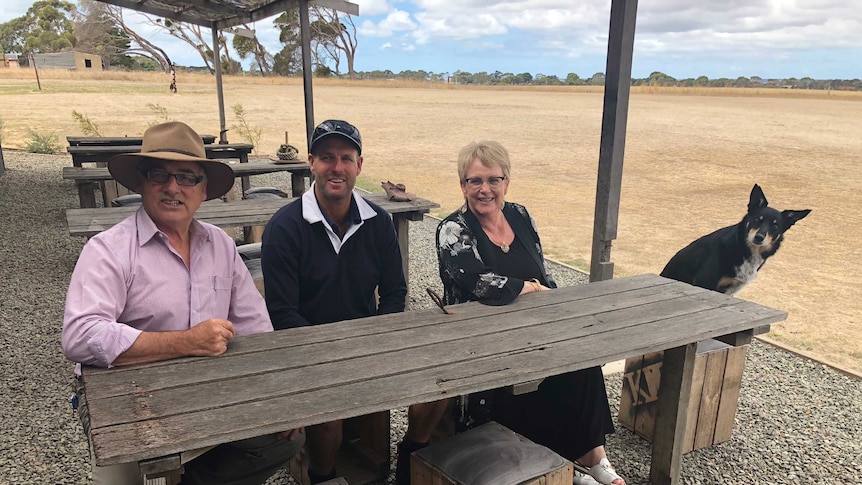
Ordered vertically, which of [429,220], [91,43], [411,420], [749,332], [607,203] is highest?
[91,43]

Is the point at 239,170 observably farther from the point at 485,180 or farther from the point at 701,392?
the point at 701,392

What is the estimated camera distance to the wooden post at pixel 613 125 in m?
3.22

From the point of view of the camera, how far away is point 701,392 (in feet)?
9.05

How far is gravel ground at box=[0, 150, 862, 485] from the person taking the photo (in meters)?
2.65

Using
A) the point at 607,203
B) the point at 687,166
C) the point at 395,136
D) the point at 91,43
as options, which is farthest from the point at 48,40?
the point at 607,203

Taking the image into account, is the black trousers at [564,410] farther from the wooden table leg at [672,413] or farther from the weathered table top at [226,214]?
the weathered table top at [226,214]

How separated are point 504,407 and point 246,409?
52.4 inches

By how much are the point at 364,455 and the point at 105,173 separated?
13.8 ft

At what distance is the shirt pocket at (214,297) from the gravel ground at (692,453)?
3.18 ft

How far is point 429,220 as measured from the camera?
825 centimetres

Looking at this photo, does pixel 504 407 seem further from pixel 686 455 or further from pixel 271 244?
pixel 271 244

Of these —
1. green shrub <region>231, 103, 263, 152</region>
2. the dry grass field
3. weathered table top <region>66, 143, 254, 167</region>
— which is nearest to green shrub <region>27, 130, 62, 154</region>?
the dry grass field

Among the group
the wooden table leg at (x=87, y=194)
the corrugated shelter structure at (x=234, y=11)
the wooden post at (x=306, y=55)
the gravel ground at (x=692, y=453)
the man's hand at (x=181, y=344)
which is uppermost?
the corrugated shelter structure at (x=234, y=11)

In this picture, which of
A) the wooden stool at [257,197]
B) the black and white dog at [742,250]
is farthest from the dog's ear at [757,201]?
the wooden stool at [257,197]
